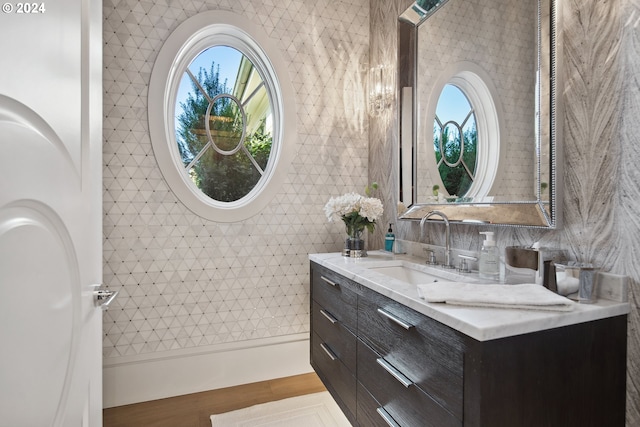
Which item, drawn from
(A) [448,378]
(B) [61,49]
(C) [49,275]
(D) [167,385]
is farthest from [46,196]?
(D) [167,385]

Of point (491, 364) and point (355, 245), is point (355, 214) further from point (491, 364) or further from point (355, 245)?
point (491, 364)

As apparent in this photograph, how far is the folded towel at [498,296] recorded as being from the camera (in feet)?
3.43

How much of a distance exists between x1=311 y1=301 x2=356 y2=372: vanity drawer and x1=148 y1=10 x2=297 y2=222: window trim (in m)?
0.83

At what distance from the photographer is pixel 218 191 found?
2496 mm

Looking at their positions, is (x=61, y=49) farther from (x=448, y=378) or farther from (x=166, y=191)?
(x=166, y=191)

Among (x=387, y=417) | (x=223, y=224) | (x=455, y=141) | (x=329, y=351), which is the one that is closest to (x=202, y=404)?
(x=329, y=351)

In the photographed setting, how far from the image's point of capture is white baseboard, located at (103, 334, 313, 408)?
7.08 ft

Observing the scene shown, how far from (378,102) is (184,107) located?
1340 mm

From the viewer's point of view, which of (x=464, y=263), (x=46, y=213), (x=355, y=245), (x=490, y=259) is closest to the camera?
(x=46, y=213)

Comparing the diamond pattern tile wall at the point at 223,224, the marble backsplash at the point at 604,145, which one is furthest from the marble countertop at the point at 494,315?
the diamond pattern tile wall at the point at 223,224

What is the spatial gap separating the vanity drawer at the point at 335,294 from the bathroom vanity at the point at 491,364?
0.20 meters

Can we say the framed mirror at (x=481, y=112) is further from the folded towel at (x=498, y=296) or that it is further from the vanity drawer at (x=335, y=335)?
the vanity drawer at (x=335, y=335)

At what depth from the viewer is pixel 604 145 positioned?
121 cm

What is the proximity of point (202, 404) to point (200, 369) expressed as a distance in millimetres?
220
